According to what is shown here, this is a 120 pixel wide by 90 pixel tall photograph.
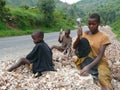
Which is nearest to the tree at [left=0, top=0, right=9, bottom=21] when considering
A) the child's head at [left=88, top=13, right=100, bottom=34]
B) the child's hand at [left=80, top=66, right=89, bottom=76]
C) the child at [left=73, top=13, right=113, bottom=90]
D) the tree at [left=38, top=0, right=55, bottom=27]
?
the tree at [left=38, top=0, right=55, bottom=27]

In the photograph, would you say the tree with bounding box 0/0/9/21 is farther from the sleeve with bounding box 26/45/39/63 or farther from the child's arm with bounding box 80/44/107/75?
the child's arm with bounding box 80/44/107/75

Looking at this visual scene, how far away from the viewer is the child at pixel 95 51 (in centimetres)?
661

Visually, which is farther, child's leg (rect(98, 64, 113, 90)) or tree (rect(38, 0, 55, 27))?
tree (rect(38, 0, 55, 27))

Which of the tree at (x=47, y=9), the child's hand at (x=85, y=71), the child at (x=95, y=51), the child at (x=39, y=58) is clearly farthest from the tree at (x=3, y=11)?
the child's hand at (x=85, y=71)

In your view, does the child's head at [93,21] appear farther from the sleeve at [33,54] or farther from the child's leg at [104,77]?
the sleeve at [33,54]

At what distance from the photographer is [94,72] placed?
6.85 meters

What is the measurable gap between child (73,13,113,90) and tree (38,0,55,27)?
128 feet

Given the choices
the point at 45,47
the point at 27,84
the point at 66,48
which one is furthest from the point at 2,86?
the point at 66,48

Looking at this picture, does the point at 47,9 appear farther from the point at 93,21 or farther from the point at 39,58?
the point at 93,21

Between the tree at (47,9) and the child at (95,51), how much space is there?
128 feet

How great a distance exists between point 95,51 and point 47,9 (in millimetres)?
40606

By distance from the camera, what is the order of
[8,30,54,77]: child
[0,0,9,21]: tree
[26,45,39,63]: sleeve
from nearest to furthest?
[8,30,54,77]: child < [26,45,39,63]: sleeve < [0,0,9,21]: tree

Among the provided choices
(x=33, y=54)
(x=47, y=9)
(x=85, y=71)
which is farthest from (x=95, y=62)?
(x=47, y=9)

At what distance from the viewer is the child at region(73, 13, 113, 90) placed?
6.61m
